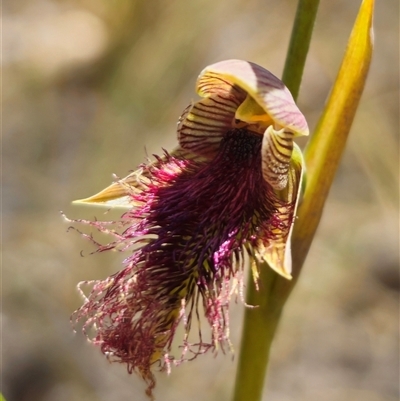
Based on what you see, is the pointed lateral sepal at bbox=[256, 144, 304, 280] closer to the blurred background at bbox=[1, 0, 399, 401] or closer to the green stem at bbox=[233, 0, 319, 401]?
the green stem at bbox=[233, 0, 319, 401]

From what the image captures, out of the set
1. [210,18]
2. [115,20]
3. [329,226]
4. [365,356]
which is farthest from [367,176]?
[115,20]

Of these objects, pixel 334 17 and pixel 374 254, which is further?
pixel 334 17

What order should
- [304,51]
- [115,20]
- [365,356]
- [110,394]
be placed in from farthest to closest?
1. [115,20]
2. [365,356]
3. [110,394]
4. [304,51]

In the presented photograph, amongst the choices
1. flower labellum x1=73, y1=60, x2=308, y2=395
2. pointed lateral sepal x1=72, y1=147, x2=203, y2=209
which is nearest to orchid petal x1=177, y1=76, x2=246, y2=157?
flower labellum x1=73, y1=60, x2=308, y2=395

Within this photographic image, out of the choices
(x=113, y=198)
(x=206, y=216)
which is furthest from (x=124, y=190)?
(x=206, y=216)

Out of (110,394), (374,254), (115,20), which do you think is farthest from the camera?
(115,20)

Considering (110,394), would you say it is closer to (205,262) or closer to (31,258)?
(31,258)
